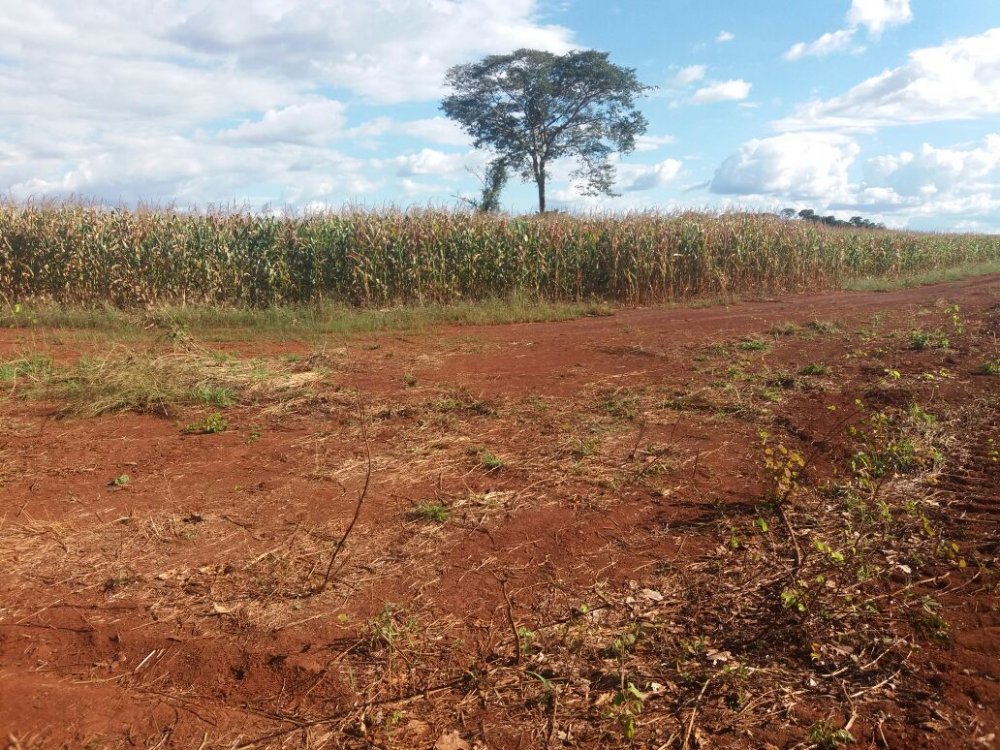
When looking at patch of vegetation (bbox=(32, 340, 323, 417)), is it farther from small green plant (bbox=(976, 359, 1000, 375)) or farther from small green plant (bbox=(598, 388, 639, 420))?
small green plant (bbox=(976, 359, 1000, 375))

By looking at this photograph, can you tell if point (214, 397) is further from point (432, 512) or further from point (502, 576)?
point (502, 576)

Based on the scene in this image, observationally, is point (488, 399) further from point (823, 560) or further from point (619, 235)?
point (619, 235)

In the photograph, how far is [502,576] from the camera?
377cm

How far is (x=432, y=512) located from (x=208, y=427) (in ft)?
8.84

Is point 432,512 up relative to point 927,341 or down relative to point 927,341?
down

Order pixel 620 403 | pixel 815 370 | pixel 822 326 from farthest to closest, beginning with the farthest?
pixel 822 326 → pixel 815 370 → pixel 620 403

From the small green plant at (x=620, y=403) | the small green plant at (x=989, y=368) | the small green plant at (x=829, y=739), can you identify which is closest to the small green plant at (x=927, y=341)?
the small green plant at (x=989, y=368)

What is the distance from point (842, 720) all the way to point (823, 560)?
1136mm

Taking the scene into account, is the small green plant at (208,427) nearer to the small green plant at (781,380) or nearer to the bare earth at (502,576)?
the bare earth at (502,576)

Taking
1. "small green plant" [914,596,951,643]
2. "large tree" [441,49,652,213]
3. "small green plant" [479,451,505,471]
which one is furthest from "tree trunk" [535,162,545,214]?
"small green plant" [914,596,951,643]

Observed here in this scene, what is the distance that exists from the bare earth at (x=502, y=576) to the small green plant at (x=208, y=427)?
0.49ft

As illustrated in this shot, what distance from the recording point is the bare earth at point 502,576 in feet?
9.16

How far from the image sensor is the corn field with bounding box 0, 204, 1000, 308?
1411 centimetres

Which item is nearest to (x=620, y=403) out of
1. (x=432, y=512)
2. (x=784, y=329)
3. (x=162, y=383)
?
(x=432, y=512)
